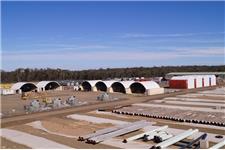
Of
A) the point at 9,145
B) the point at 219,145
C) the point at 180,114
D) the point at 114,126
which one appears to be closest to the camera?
the point at 219,145

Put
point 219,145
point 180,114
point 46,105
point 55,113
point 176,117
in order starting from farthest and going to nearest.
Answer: point 46,105 → point 55,113 → point 180,114 → point 176,117 → point 219,145

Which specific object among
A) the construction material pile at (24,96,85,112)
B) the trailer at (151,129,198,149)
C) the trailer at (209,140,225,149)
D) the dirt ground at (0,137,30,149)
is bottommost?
the dirt ground at (0,137,30,149)

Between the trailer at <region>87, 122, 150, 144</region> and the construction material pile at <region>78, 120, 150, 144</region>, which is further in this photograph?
the construction material pile at <region>78, 120, 150, 144</region>

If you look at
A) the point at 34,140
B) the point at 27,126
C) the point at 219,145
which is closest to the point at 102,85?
the point at 27,126

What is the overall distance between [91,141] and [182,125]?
730 centimetres

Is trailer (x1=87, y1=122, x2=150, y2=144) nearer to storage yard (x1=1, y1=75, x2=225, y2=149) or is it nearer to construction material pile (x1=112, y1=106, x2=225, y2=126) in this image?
storage yard (x1=1, y1=75, x2=225, y2=149)

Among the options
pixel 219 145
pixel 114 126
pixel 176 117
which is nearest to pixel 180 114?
pixel 176 117

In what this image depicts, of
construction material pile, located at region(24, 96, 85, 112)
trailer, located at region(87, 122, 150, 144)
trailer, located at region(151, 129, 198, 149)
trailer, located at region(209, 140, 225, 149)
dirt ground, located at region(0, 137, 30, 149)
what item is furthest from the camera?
construction material pile, located at region(24, 96, 85, 112)

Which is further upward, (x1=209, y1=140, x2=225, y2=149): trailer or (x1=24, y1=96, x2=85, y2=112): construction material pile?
(x1=24, y1=96, x2=85, y2=112): construction material pile

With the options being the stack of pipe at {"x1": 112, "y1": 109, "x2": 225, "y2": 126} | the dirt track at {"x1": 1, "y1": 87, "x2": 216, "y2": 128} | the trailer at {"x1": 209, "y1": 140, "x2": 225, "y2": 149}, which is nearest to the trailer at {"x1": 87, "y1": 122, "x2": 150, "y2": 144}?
the stack of pipe at {"x1": 112, "y1": 109, "x2": 225, "y2": 126}

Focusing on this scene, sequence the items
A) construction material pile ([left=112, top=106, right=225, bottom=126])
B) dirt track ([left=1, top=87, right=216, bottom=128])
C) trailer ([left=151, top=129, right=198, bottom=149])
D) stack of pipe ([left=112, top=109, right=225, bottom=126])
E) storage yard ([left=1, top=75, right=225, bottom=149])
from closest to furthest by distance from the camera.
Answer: trailer ([left=151, top=129, right=198, bottom=149]), storage yard ([left=1, top=75, right=225, bottom=149]), stack of pipe ([left=112, top=109, right=225, bottom=126]), construction material pile ([left=112, top=106, right=225, bottom=126]), dirt track ([left=1, top=87, right=216, bottom=128])

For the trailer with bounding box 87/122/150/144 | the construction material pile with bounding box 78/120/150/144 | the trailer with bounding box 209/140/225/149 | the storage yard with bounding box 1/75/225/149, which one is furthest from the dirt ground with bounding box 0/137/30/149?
the trailer with bounding box 209/140/225/149

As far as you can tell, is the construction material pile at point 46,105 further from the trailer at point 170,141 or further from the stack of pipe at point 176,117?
the trailer at point 170,141

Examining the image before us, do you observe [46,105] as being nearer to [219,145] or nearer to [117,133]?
[117,133]
